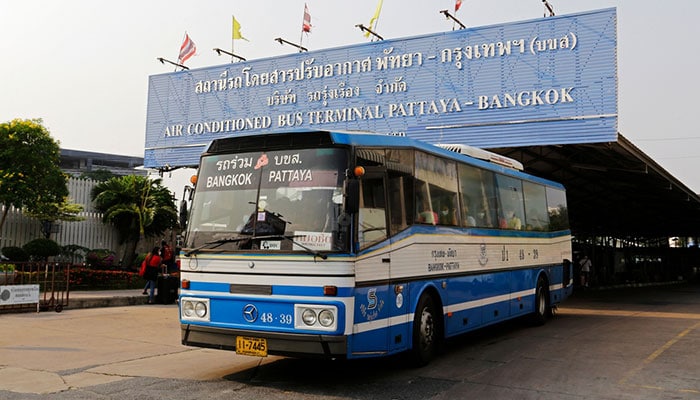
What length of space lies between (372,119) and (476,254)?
33.9 feet

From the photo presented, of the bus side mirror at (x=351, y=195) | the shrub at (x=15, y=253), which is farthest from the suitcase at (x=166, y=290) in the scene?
the bus side mirror at (x=351, y=195)

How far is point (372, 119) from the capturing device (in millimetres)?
20484

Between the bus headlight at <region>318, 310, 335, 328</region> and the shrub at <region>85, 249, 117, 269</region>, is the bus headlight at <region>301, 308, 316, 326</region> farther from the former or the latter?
the shrub at <region>85, 249, 117, 269</region>

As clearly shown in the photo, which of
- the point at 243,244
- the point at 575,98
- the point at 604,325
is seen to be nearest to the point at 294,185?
the point at 243,244

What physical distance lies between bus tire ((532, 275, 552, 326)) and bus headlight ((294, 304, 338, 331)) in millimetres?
8160

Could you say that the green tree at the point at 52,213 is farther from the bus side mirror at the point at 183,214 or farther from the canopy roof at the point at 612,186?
the bus side mirror at the point at 183,214

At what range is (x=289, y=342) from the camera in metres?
7.26

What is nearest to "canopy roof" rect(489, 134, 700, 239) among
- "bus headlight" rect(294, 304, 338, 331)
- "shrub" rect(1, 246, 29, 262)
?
"bus headlight" rect(294, 304, 338, 331)

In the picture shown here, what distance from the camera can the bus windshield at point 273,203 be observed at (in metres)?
7.39

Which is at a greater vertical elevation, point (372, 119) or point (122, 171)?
point (122, 171)

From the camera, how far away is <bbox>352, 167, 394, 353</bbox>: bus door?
7.47m

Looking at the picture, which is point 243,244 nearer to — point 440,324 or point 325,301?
point 325,301

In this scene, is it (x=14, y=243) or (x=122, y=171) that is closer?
(x=14, y=243)

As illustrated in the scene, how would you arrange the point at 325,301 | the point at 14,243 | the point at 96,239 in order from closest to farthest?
1. the point at 325,301
2. the point at 14,243
3. the point at 96,239
